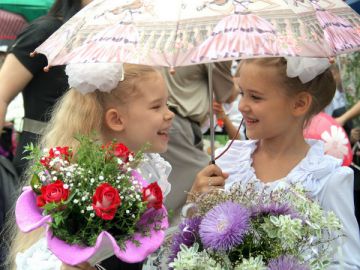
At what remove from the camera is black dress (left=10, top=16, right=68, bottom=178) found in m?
3.76

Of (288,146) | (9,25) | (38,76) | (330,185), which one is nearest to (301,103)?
(288,146)

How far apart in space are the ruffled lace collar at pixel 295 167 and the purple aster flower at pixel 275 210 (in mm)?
424

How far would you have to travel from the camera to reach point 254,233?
2346 mm

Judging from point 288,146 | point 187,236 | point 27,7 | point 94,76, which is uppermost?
point 94,76

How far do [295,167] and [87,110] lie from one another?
0.86 meters

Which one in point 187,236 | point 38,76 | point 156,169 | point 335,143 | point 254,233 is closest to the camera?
point 254,233

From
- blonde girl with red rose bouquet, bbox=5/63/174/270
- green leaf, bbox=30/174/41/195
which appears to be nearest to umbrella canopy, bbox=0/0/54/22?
blonde girl with red rose bouquet, bbox=5/63/174/270

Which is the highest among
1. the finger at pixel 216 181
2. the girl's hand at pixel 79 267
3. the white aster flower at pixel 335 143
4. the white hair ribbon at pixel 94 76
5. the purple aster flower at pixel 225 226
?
the white hair ribbon at pixel 94 76

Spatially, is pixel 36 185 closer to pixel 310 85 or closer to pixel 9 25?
pixel 310 85

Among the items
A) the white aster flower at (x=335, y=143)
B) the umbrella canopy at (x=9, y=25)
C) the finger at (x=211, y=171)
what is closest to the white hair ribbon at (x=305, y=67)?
the finger at (x=211, y=171)

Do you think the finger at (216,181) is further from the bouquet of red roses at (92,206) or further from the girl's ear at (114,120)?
the bouquet of red roses at (92,206)

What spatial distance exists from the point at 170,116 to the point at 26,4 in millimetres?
2880

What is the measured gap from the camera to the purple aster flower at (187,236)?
244cm

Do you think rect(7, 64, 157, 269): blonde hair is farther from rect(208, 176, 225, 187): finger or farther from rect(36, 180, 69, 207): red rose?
rect(36, 180, 69, 207): red rose
